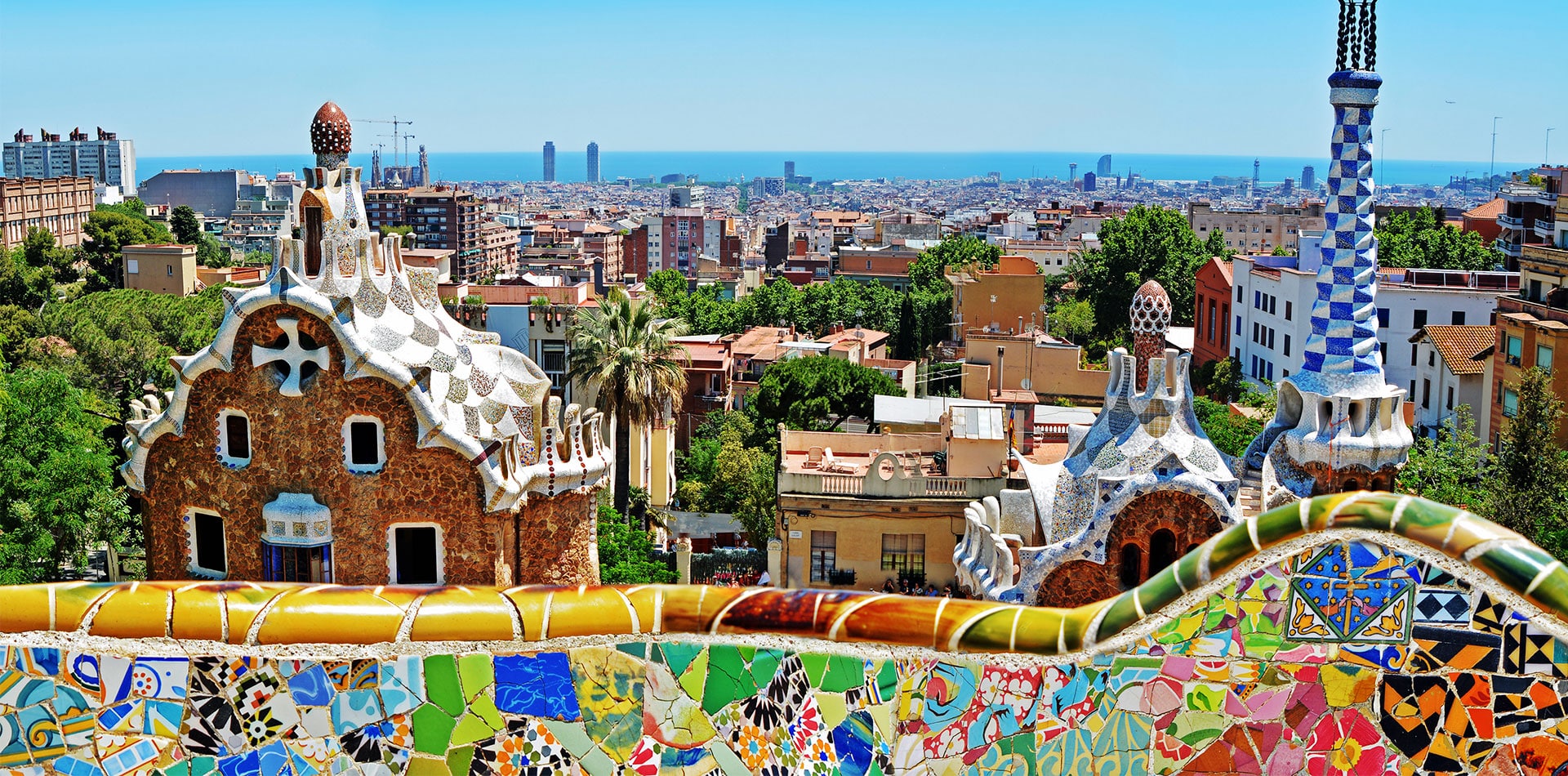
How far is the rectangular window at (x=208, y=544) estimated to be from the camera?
1795cm

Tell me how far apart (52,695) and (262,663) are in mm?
658

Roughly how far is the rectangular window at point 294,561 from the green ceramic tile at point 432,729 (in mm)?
12917

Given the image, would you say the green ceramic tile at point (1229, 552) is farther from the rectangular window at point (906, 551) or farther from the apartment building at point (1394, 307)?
the apartment building at point (1394, 307)

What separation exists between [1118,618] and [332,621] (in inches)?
98.2

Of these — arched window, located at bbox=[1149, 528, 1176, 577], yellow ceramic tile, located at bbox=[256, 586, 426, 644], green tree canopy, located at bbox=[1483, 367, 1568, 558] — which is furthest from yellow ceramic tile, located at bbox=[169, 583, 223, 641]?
green tree canopy, located at bbox=[1483, 367, 1568, 558]

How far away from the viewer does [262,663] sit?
16.6ft

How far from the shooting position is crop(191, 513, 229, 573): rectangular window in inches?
707

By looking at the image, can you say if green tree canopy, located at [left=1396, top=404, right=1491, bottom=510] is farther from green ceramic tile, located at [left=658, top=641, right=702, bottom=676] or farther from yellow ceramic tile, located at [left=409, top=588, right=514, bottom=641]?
yellow ceramic tile, located at [left=409, top=588, right=514, bottom=641]

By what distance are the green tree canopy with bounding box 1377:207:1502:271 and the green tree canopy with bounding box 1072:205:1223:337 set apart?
938cm

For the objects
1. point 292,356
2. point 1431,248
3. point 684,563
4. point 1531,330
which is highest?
point 292,356

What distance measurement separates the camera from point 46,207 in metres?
110

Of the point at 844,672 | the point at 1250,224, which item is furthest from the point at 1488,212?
the point at 844,672

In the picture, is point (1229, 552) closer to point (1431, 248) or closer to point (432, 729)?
point (432, 729)

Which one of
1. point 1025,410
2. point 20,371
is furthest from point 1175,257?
point 20,371
